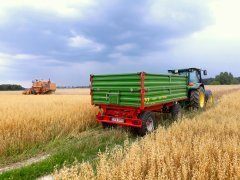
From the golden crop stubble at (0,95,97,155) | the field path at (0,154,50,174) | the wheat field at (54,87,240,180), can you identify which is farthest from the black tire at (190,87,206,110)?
the field path at (0,154,50,174)

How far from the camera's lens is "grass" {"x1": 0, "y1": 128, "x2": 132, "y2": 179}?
510 cm

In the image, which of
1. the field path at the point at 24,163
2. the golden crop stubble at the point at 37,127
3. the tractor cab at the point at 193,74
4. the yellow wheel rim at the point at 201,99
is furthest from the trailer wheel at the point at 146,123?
the yellow wheel rim at the point at 201,99

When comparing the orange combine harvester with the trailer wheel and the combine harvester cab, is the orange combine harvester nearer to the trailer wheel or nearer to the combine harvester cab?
the combine harvester cab

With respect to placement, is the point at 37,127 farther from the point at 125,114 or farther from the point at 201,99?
the point at 201,99

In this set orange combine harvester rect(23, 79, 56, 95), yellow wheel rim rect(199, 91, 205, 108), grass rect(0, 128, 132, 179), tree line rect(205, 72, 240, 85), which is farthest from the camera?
tree line rect(205, 72, 240, 85)

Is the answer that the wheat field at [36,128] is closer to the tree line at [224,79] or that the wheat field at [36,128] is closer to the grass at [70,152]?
the grass at [70,152]

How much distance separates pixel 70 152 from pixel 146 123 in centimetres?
279

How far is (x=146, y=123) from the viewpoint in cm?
795

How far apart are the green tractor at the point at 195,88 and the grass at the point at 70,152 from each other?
5.45m

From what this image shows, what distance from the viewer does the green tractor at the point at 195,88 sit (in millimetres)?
12109

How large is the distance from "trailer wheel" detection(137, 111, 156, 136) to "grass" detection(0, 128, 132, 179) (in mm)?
598

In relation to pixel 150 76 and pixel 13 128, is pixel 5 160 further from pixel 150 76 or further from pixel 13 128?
pixel 150 76

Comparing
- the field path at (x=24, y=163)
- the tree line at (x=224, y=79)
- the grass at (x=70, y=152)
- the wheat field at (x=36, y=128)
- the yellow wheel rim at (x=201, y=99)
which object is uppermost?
the tree line at (x=224, y=79)

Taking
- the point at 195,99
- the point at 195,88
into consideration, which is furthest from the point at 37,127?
the point at 195,88
